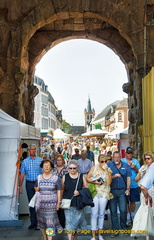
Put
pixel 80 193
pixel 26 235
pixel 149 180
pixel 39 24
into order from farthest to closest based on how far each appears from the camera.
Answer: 1. pixel 39 24
2. pixel 26 235
3. pixel 80 193
4. pixel 149 180

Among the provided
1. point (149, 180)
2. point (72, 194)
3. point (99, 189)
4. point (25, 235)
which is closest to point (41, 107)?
point (25, 235)

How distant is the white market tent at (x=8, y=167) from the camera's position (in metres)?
6.96

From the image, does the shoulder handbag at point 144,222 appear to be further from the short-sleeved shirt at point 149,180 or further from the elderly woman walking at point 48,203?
the elderly woman walking at point 48,203

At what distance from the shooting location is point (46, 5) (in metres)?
12.1

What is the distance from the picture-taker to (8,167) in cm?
706

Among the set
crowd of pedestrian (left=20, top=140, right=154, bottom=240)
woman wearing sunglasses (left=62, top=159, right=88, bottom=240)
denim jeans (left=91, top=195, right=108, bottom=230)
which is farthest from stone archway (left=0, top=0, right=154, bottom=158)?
woman wearing sunglasses (left=62, top=159, right=88, bottom=240)

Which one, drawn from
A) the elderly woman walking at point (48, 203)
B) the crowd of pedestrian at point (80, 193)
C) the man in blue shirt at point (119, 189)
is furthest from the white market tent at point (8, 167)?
the man in blue shirt at point (119, 189)

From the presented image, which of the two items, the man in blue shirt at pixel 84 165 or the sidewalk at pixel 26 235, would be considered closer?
the sidewalk at pixel 26 235

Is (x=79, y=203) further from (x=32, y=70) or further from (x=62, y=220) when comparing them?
(x=32, y=70)

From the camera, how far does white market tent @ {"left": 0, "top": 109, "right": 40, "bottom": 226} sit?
6.96 meters

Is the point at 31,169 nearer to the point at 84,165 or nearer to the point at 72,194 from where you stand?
the point at 72,194

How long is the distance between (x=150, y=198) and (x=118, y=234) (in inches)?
49.5

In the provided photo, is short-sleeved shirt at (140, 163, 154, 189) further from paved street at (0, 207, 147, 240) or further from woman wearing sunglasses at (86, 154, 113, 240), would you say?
paved street at (0, 207, 147, 240)

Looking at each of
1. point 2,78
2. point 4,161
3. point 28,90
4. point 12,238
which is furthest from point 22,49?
point 12,238
